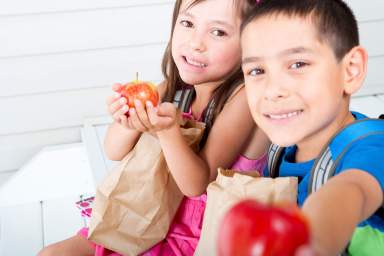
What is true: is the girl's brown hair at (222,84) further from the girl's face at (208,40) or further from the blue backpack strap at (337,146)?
the blue backpack strap at (337,146)

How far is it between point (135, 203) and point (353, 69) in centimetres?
56

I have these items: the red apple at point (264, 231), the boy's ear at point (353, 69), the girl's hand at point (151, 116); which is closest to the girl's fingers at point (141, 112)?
the girl's hand at point (151, 116)

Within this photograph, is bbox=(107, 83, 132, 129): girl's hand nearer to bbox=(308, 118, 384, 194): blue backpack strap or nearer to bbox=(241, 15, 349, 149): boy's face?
bbox=(241, 15, 349, 149): boy's face

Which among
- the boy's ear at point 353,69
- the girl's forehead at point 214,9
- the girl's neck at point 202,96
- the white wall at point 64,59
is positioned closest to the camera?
the boy's ear at point 353,69

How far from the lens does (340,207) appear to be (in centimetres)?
68

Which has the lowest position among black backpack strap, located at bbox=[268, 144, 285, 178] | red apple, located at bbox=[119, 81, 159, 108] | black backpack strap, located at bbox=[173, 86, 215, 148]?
black backpack strap, located at bbox=[268, 144, 285, 178]

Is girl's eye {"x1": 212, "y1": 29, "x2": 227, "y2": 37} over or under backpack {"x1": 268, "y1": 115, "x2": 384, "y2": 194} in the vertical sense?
over

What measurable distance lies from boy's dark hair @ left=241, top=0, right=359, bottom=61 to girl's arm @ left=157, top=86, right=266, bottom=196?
0.31m

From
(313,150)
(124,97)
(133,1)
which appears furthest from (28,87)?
(313,150)

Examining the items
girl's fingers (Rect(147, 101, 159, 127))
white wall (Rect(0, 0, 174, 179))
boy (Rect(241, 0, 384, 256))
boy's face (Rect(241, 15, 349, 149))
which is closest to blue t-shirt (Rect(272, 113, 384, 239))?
boy (Rect(241, 0, 384, 256))

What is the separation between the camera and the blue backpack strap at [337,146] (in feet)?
3.22

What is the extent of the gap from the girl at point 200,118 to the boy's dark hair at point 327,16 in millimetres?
249

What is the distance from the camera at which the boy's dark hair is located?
1.05 meters

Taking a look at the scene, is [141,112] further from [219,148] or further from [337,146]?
[337,146]
